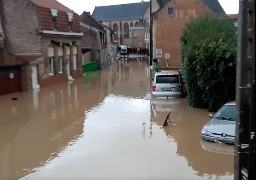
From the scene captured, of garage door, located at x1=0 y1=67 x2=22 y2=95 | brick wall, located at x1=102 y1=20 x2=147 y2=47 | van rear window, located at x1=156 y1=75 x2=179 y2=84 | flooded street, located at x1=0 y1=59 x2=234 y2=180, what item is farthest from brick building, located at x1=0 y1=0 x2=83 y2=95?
brick wall, located at x1=102 y1=20 x2=147 y2=47

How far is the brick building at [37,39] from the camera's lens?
2817 cm

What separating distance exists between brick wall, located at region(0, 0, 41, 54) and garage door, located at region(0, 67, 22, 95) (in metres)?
1.96

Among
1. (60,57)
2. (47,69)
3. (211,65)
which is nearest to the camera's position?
(211,65)

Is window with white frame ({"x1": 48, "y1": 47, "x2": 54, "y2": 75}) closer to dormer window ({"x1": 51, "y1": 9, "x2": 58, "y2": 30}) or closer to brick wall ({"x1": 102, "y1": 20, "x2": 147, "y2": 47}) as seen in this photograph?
dormer window ({"x1": 51, "y1": 9, "x2": 58, "y2": 30})

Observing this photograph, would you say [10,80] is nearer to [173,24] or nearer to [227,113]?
[227,113]

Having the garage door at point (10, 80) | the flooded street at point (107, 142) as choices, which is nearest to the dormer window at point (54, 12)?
Answer: the garage door at point (10, 80)

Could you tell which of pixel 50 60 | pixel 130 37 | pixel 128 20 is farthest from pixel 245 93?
pixel 128 20

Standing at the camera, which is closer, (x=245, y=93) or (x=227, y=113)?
(x=245, y=93)

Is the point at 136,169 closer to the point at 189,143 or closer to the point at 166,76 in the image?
the point at 189,143

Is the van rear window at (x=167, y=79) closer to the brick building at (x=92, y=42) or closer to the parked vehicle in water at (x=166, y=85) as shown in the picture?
the parked vehicle in water at (x=166, y=85)

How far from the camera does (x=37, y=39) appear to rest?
30.2 metres

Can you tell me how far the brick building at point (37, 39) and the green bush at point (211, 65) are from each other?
45.0ft

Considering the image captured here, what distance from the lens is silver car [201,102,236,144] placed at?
472 inches

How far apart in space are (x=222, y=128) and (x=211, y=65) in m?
5.71
